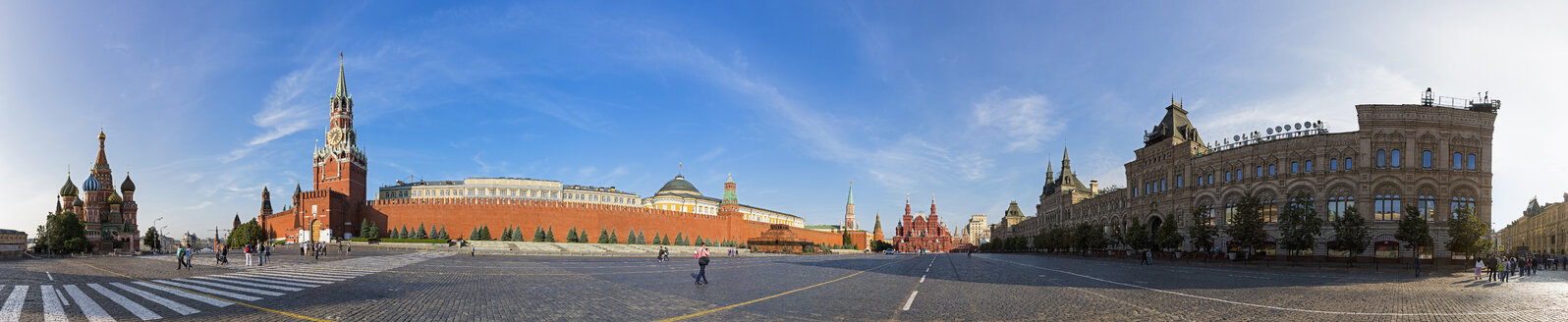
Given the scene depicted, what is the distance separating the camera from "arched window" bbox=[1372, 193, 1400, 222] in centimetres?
4484

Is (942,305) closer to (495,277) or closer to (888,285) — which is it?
(888,285)

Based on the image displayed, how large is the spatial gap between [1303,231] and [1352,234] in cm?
234

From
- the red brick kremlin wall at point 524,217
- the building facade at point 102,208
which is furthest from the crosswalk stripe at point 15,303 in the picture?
the building facade at point 102,208

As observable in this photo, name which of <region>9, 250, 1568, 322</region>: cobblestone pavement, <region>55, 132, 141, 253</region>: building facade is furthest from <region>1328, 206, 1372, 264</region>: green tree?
<region>55, 132, 141, 253</region>: building facade

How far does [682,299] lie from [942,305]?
5209mm

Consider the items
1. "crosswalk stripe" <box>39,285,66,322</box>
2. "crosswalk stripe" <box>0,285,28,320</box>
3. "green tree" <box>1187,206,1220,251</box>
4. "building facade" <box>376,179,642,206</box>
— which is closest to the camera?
"crosswalk stripe" <box>39,285,66,322</box>

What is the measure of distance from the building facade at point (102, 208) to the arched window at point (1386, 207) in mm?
121972

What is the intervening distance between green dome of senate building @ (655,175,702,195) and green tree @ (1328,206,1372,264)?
10466cm

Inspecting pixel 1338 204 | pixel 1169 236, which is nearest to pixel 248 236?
pixel 1169 236

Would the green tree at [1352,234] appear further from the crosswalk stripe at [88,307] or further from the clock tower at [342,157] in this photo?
the clock tower at [342,157]

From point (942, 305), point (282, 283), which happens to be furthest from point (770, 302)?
point (282, 283)

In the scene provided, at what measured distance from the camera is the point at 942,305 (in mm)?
13578

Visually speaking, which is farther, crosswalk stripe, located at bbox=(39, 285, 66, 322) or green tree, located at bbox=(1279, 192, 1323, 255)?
green tree, located at bbox=(1279, 192, 1323, 255)

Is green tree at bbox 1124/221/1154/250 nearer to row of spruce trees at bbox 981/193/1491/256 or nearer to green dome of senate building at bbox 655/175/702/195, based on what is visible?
row of spruce trees at bbox 981/193/1491/256
